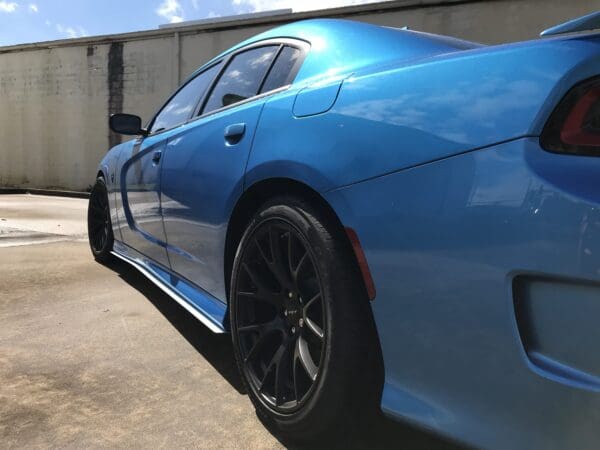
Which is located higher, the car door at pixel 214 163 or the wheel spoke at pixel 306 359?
the car door at pixel 214 163

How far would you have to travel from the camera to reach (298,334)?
1864 mm

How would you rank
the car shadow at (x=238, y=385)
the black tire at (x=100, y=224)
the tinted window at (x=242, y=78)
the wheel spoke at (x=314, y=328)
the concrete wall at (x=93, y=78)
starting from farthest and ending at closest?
the concrete wall at (x=93, y=78) < the black tire at (x=100, y=224) < the tinted window at (x=242, y=78) < the car shadow at (x=238, y=385) < the wheel spoke at (x=314, y=328)

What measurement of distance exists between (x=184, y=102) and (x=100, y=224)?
2011 millimetres

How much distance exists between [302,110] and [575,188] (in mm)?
1028

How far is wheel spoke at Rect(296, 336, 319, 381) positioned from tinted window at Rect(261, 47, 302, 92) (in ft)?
3.59

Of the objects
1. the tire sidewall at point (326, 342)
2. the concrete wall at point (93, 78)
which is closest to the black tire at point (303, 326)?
the tire sidewall at point (326, 342)

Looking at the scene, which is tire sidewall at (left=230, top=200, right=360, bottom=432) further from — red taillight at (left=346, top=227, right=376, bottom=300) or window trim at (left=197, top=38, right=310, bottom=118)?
window trim at (left=197, top=38, right=310, bottom=118)

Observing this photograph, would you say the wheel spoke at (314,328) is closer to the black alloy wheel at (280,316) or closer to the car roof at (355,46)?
the black alloy wheel at (280,316)

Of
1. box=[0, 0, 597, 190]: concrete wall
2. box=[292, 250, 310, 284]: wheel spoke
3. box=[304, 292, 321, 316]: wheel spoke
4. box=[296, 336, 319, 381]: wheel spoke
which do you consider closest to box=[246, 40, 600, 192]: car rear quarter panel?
box=[292, 250, 310, 284]: wheel spoke

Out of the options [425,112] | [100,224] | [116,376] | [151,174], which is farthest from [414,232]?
[100,224]

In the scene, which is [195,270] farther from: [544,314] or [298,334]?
[544,314]

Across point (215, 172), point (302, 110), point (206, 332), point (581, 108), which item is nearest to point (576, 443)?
point (581, 108)

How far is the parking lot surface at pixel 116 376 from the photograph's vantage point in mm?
1958

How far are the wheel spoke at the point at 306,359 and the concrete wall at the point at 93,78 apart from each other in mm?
9056
